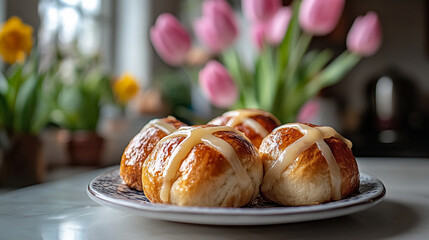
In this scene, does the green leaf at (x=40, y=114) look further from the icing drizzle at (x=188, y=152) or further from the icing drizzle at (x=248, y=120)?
the icing drizzle at (x=188, y=152)

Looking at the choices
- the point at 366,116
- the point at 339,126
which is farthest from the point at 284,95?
the point at 366,116

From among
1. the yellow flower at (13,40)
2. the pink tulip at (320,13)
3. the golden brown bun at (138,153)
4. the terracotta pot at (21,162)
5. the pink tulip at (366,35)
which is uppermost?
the pink tulip at (320,13)

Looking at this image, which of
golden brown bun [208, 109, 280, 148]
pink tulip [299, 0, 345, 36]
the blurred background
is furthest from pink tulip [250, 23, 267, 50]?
the blurred background

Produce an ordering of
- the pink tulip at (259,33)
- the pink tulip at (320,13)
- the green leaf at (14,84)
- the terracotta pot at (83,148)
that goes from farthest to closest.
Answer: the terracotta pot at (83,148)
the green leaf at (14,84)
the pink tulip at (259,33)
the pink tulip at (320,13)

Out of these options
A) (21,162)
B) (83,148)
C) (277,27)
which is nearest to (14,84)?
(21,162)

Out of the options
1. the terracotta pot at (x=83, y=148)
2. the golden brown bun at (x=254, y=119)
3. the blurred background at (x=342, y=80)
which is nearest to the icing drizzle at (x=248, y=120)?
the golden brown bun at (x=254, y=119)

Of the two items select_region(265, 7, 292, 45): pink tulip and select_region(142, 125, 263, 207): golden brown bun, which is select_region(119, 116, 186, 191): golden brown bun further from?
select_region(265, 7, 292, 45): pink tulip

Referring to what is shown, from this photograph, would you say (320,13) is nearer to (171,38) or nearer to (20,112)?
(171,38)
